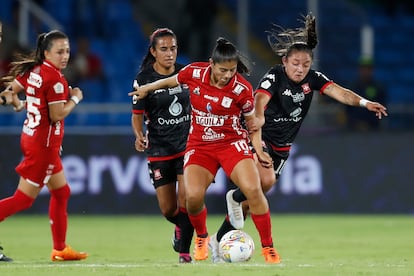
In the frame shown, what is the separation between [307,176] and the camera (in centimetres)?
1767

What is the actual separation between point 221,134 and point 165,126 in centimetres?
110

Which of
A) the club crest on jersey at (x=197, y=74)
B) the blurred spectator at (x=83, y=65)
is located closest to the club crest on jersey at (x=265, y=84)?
the club crest on jersey at (x=197, y=74)

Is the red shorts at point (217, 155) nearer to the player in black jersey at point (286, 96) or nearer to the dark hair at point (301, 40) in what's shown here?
the player in black jersey at point (286, 96)

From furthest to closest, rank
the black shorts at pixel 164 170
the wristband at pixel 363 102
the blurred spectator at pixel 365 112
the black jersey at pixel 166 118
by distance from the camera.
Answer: the blurred spectator at pixel 365 112
the black shorts at pixel 164 170
the black jersey at pixel 166 118
the wristband at pixel 363 102

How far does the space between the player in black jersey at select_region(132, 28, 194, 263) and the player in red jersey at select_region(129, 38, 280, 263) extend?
0.60m

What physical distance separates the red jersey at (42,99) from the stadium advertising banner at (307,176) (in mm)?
6911

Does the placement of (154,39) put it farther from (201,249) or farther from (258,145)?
(201,249)

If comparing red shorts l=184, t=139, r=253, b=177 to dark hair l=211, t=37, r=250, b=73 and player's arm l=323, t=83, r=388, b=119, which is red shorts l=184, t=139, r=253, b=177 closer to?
dark hair l=211, t=37, r=250, b=73

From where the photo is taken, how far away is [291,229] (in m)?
15.5

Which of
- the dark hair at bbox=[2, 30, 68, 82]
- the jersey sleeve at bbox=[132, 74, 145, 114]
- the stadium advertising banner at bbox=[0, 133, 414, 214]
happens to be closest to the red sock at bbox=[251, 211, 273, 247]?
the jersey sleeve at bbox=[132, 74, 145, 114]

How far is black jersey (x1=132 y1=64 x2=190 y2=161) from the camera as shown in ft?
36.8

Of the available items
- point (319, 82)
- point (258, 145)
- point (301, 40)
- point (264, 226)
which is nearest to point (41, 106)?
point (258, 145)

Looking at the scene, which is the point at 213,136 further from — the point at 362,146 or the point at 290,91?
the point at 362,146

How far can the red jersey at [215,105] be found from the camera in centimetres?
1018
